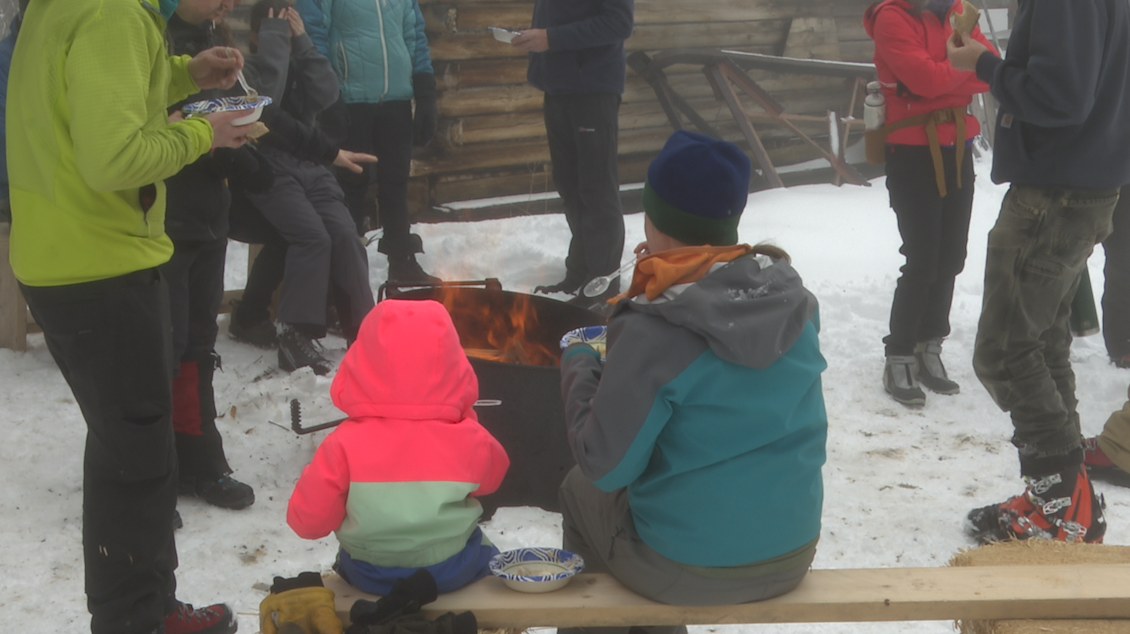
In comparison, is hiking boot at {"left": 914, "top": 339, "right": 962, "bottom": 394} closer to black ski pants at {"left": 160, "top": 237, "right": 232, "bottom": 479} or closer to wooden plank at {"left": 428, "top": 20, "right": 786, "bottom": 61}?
black ski pants at {"left": 160, "top": 237, "right": 232, "bottom": 479}

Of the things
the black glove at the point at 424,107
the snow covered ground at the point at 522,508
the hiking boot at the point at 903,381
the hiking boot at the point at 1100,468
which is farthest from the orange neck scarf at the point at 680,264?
the black glove at the point at 424,107

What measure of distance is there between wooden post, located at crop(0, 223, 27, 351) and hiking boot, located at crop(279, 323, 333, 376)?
1.33 metres

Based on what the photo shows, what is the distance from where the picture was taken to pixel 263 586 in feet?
10.8

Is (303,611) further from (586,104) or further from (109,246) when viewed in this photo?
(586,104)

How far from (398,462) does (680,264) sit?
89 cm

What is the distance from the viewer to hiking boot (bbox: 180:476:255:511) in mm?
3811

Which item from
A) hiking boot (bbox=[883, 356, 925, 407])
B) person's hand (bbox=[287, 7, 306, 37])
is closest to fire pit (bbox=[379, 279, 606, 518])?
person's hand (bbox=[287, 7, 306, 37])

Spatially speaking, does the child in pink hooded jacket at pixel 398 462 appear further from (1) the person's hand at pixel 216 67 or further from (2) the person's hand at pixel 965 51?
(2) the person's hand at pixel 965 51

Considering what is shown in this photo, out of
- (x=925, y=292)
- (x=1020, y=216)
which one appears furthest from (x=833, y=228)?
(x=1020, y=216)

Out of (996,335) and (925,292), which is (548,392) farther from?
(925,292)

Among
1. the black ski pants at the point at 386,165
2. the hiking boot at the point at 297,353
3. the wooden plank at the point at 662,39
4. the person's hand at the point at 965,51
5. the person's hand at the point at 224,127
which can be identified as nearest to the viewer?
the person's hand at the point at 224,127

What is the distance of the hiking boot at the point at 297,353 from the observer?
5086 millimetres

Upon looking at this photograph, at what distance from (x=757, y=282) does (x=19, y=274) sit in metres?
1.94

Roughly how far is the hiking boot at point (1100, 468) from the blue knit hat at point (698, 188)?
2.63 metres
